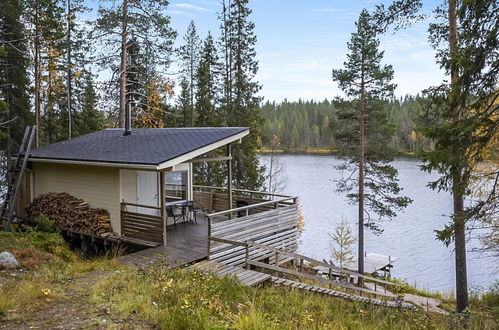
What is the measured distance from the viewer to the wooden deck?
7926 millimetres

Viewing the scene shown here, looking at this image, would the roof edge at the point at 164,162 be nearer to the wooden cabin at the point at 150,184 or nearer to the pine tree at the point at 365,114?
the wooden cabin at the point at 150,184

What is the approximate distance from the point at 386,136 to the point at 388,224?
1028cm

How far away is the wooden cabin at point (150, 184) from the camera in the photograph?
915 cm

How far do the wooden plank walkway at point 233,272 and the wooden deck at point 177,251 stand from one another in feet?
Result: 1.34

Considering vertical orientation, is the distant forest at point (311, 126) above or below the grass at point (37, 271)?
above

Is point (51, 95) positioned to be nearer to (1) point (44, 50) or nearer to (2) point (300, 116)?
(1) point (44, 50)

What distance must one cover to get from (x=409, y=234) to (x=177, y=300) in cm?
2121

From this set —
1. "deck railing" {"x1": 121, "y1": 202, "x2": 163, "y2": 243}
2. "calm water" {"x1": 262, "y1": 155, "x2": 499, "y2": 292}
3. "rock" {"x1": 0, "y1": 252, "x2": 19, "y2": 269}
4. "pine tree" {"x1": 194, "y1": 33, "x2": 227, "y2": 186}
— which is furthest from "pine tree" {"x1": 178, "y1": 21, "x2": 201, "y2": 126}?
"rock" {"x1": 0, "y1": 252, "x2": 19, "y2": 269}

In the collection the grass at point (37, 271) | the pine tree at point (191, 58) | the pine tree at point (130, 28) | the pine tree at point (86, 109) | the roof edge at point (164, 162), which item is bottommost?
the grass at point (37, 271)

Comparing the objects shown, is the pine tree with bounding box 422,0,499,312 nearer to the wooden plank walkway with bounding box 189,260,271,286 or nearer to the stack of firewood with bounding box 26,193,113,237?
the wooden plank walkway with bounding box 189,260,271,286

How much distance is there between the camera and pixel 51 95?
71.8 feet

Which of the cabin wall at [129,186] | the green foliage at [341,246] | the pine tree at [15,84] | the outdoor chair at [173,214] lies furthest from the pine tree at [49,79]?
the green foliage at [341,246]

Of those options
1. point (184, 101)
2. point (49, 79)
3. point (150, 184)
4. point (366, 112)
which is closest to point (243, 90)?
point (366, 112)

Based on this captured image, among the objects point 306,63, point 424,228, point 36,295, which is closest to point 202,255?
point 36,295
